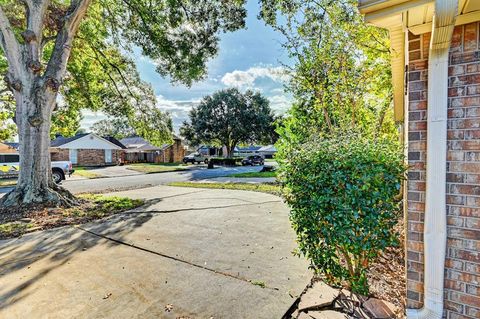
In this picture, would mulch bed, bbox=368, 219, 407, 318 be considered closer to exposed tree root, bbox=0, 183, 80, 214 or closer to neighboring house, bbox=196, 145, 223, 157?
exposed tree root, bbox=0, 183, 80, 214

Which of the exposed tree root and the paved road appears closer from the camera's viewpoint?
the exposed tree root

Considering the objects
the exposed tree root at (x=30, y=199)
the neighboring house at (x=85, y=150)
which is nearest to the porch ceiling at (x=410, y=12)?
the exposed tree root at (x=30, y=199)

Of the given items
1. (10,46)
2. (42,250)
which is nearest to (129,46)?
(10,46)

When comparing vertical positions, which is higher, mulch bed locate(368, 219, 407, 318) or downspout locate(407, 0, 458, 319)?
downspout locate(407, 0, 458, 319)

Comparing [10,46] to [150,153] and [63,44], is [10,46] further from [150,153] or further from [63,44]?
[150,153]

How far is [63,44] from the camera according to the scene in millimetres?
6832

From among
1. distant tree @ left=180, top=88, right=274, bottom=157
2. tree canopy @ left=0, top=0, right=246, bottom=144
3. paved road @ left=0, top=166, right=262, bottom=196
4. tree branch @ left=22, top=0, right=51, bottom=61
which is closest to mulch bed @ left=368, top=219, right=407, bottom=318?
tree canopy @ left=0, top=0, right=246, bottom=144

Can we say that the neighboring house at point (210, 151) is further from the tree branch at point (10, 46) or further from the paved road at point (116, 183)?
the tree branch at point (10, 46)

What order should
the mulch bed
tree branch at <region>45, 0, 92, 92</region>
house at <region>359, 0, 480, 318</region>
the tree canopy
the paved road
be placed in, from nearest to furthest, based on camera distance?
house at <region>359, 0, 480, 318</region> < the mulch bed < tree branch at <region>45, 0, 92, 92</region> < the tree canopy < the paved road

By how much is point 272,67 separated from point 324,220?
5.40 meters

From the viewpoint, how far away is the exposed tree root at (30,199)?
20.2 feet

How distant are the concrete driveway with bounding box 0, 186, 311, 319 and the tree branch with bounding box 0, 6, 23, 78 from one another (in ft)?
15.4

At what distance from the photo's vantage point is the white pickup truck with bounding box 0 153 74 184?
14641 mm

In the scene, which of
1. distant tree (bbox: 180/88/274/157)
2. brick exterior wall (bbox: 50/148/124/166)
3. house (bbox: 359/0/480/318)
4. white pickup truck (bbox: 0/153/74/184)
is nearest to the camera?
house (bbox: 359/0/480/318)
